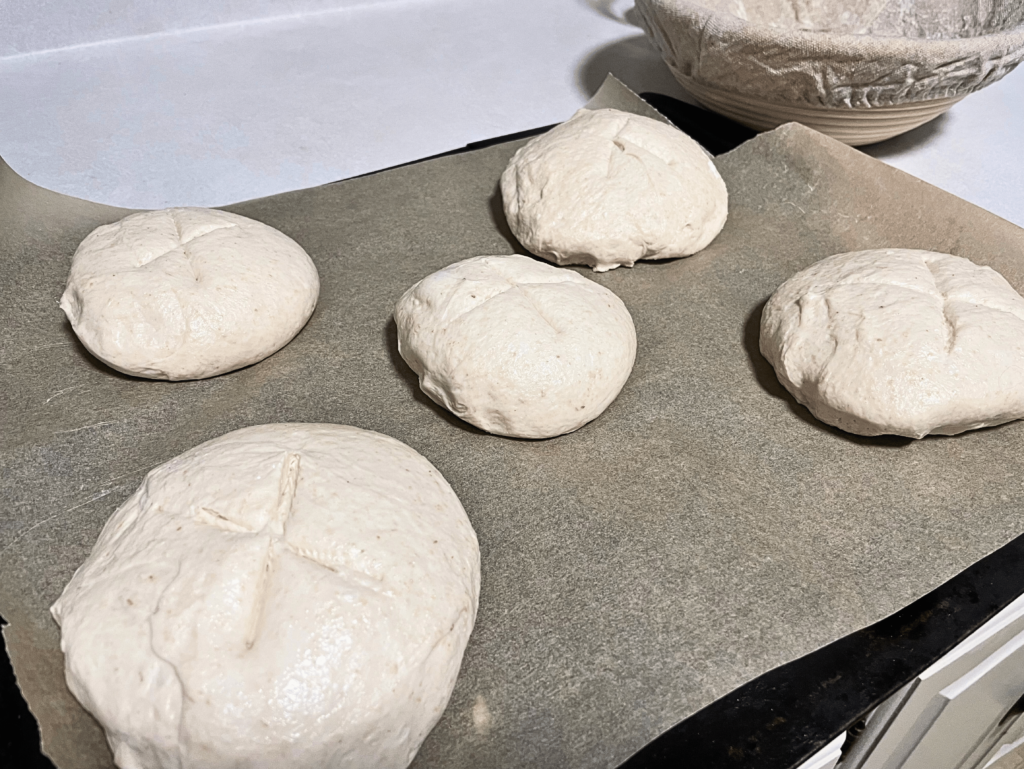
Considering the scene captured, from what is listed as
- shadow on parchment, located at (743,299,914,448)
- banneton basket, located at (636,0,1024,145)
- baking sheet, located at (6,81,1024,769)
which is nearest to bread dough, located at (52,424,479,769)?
baking sheet, located at (6,81,1024,769)

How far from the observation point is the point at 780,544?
4.66 ft

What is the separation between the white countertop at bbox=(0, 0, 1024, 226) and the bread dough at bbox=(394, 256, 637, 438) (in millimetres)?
1034

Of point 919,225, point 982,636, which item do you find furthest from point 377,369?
point 919,225

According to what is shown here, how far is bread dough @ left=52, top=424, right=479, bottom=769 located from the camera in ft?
3.48

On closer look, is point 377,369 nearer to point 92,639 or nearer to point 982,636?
point 92,639

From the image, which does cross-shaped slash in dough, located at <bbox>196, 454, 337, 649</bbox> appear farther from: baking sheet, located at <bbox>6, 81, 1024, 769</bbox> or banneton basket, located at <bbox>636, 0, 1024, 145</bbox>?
banneton basket, located at <bbox>636, 0, 1024, 145</bbox>

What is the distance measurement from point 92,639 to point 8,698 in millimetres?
131

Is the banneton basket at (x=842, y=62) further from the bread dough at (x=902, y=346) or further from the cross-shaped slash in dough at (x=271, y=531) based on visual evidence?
the cross-shaped slash in dough at (x=271, y=531)

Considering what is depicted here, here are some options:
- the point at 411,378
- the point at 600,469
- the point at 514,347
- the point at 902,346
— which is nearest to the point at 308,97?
the point at 411,378

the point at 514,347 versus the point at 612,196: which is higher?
the point at 612,196

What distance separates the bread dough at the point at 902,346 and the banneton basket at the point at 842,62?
0.60 meters

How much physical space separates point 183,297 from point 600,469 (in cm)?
95

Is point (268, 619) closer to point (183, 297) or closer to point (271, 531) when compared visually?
point (271, 531)

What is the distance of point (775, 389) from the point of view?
1724mm
